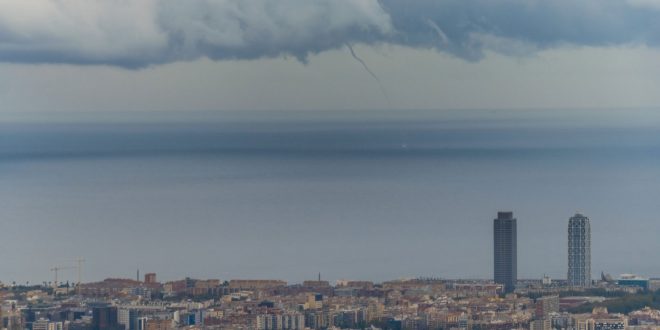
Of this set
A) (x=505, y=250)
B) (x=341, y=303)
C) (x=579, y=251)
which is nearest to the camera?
(x=341, y=303)

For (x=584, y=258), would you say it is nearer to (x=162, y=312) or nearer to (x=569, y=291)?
(x=569, y=291)

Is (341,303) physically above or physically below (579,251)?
below

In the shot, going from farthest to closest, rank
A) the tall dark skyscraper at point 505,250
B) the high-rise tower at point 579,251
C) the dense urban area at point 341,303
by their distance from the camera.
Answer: the high-rise tower at point 579,251
the tall dark skyscraper at point 505,250
the dense urban area at point 341,303

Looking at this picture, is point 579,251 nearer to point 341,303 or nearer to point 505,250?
point 505,250

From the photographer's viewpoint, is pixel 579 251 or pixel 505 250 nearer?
pixel 505 250

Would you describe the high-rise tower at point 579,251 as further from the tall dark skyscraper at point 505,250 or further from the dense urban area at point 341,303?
the tall dark skyscraper at point 505,250

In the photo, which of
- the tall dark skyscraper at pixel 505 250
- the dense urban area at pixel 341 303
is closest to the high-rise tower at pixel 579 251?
the dense urban area at pixel 341 303

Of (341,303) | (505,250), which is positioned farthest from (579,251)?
(341,303)

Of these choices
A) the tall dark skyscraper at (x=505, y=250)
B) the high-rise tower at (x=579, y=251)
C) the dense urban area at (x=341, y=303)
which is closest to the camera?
the dense urban area at (x=341, y=303)
